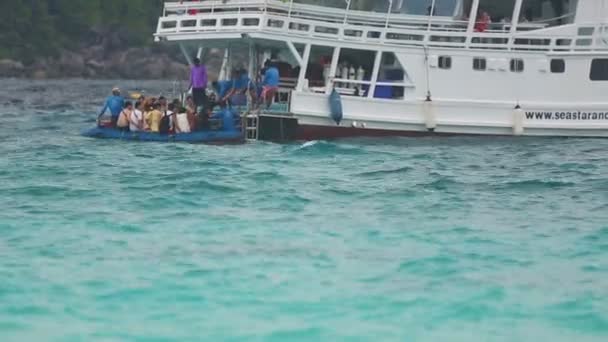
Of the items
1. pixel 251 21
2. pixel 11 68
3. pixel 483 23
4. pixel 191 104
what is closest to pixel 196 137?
pixel 191 104

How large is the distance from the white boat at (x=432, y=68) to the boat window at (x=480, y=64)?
25mm

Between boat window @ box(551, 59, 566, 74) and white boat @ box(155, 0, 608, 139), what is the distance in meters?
0.02

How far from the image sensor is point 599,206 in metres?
22.2

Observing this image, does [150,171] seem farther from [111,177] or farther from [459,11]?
Result: [459,11]

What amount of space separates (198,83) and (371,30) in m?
4.46

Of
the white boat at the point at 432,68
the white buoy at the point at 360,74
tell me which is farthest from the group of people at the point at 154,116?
the white buoy at the point at 360,74

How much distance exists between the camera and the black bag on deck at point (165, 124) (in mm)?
32438

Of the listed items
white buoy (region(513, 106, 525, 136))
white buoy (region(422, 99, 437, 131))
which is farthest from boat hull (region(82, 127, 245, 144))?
white buoy (region(513, 106, 525, 136))

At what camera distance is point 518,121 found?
109ft

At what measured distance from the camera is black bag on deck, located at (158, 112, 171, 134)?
3244cm

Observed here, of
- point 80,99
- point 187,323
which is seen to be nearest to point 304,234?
point 187,323

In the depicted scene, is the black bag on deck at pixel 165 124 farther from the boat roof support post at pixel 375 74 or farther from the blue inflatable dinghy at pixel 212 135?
the boat roof support post at pixel 375 74

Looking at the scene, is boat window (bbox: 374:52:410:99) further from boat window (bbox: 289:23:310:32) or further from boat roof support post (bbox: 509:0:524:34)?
boat roof support post (bbox: 509:0:524:34)

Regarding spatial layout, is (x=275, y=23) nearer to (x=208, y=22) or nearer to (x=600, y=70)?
(x=208, y=22)
